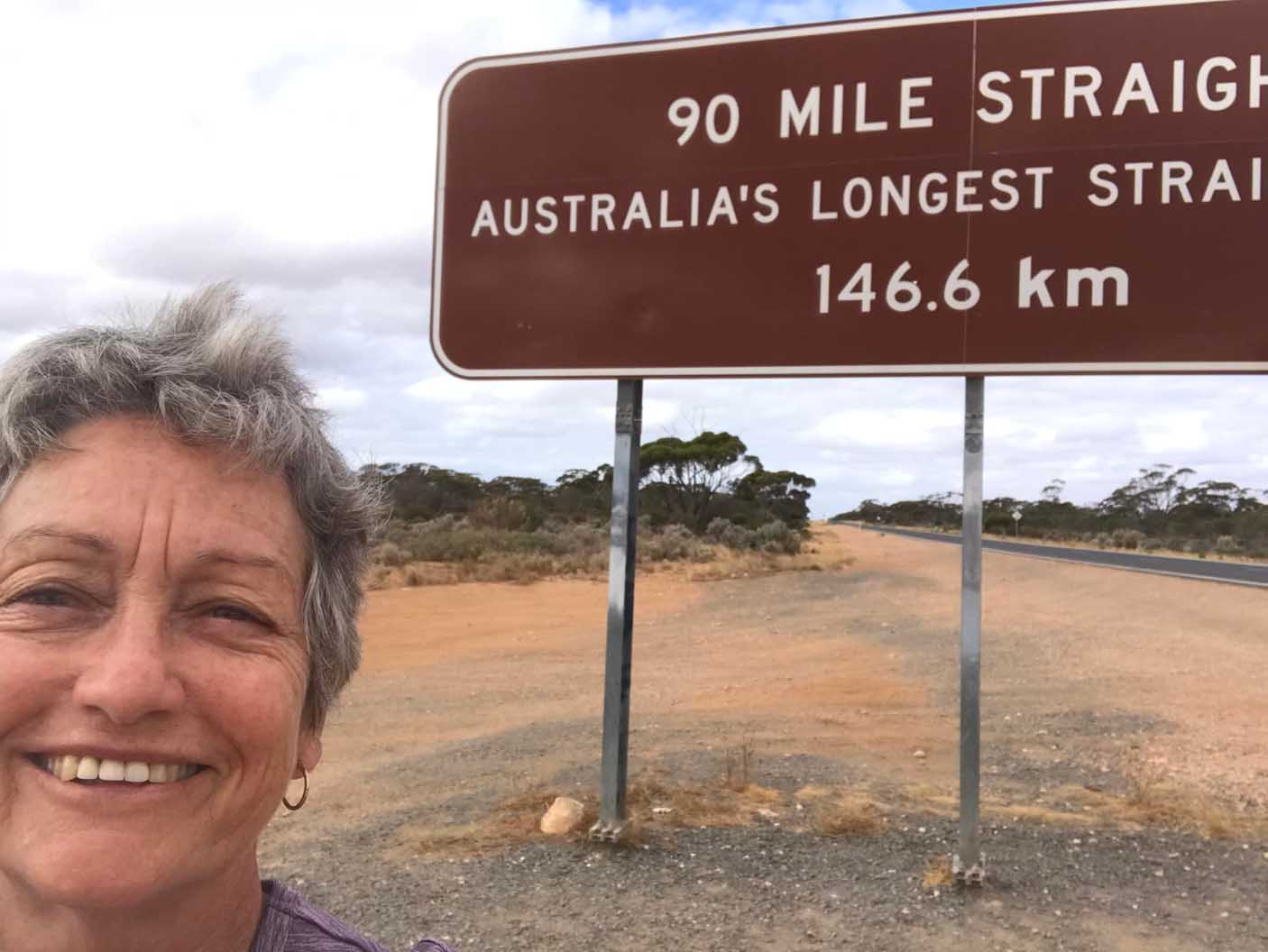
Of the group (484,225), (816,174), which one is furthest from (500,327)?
(816,174)

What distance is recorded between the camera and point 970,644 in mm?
4164

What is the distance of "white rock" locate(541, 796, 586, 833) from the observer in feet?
15.2

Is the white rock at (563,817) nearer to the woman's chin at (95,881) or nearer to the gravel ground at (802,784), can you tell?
the gravel ground at (802,784)

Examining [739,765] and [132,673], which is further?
[739,765]

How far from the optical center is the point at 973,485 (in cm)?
419

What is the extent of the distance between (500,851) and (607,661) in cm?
97

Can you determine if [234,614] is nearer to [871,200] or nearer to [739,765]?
[871,200]

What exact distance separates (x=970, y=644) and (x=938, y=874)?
0.95m

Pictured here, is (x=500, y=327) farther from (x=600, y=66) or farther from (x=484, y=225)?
(x=600, y=66)

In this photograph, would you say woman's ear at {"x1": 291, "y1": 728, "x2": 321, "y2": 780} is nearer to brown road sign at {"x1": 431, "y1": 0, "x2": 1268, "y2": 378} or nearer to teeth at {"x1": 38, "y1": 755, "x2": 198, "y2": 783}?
teeth at {"x1": 38, "y1": 755, "x2": 198, "y2": 783}

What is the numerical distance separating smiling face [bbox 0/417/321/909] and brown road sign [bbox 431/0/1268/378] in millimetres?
3333

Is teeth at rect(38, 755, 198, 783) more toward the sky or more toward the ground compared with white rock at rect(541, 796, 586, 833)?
more toward the sky

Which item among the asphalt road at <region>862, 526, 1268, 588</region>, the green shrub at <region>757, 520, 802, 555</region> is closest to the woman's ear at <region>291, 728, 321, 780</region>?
the asphalt road at <region>862, 526, 1268, 588</region>

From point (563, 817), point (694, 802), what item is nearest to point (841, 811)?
point (694, 802)
